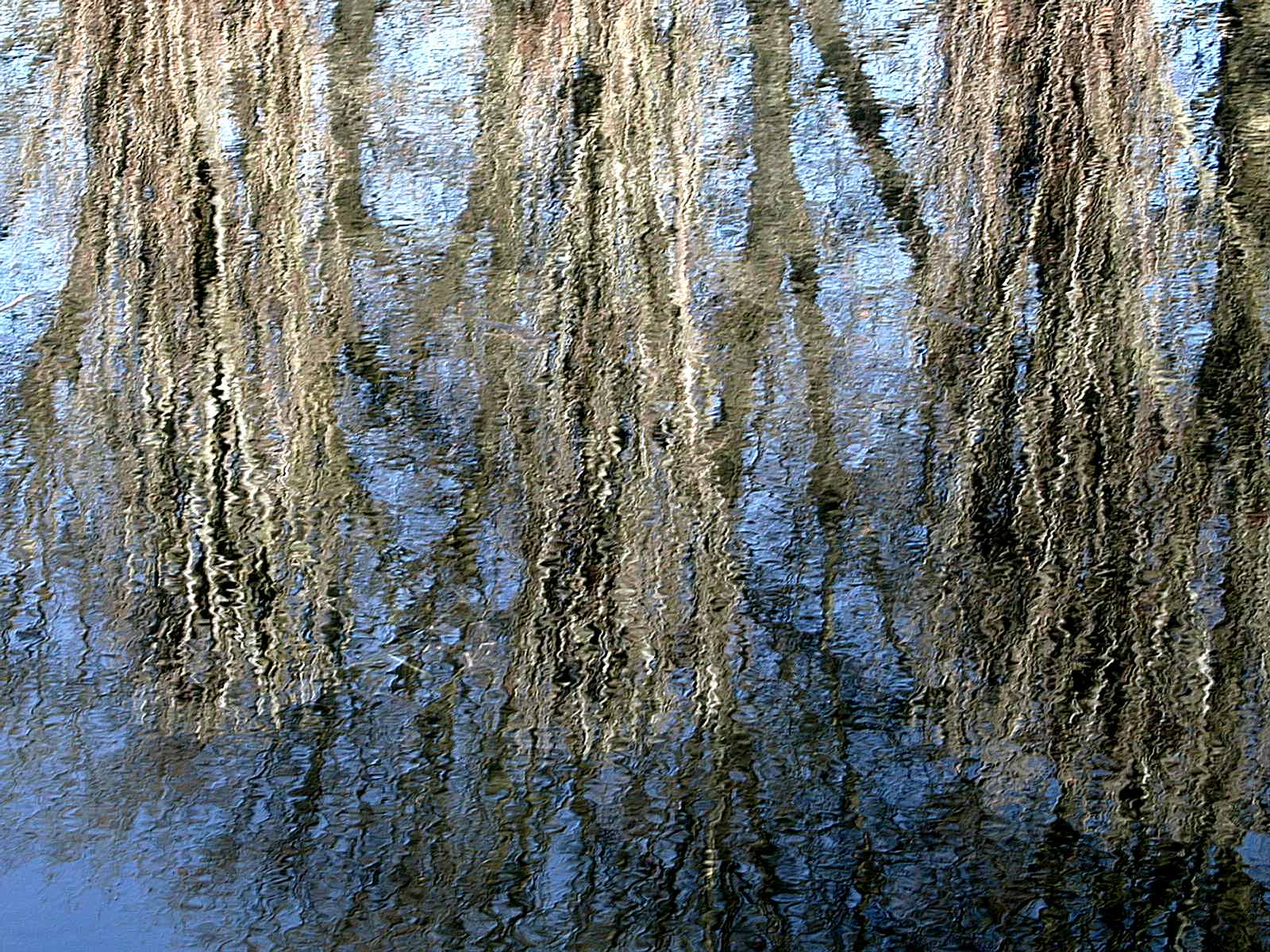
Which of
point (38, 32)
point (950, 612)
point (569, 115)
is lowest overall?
point (950, 612)

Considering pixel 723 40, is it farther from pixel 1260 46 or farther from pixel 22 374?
pixel 22 374

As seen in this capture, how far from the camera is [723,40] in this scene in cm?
217

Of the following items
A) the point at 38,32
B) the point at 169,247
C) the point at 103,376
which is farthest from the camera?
the point at 38,32

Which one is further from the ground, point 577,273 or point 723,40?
point 723,40

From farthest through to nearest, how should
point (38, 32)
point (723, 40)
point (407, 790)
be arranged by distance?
1. point (38, 32)
2. point (723, 40)
3. point (407, 790)

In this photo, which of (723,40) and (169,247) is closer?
(169,247)

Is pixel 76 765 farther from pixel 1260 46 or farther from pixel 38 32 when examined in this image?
pixel 1260 46

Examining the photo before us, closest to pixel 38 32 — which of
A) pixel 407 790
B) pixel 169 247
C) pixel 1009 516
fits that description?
pixel 169 247

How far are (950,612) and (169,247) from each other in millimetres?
1226

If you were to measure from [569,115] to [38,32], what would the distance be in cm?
99

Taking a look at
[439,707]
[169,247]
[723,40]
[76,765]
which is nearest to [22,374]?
[169,247]

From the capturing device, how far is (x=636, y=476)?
5.29 feet

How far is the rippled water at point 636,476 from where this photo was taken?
1.26 meters

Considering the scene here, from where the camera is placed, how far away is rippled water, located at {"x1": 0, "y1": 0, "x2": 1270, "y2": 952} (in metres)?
1.26
